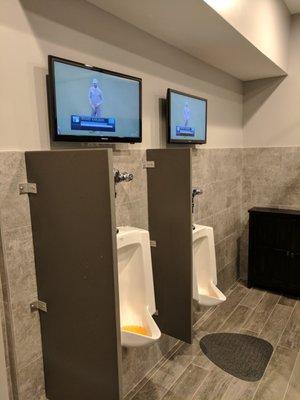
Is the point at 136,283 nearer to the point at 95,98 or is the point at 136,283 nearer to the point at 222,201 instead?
the point at 95,98

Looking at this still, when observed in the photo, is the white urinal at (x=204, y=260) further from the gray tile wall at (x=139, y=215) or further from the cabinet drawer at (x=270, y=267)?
the cabinet drawer at (x=270, y=267)

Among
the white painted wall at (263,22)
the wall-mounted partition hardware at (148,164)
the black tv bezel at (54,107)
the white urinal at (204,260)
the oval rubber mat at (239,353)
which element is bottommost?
the oval rubber mat at (239,353)

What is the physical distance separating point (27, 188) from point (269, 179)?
9.25ft

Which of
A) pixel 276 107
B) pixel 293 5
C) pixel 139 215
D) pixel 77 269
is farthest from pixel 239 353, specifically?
pixel 293 5

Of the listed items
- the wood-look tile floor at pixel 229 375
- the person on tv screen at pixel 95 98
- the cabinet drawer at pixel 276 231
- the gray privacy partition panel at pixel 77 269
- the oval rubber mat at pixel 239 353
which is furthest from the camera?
the cabinet drawer at pixel 276 231

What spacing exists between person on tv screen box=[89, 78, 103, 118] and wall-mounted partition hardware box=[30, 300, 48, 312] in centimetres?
94

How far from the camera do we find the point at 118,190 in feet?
6.19

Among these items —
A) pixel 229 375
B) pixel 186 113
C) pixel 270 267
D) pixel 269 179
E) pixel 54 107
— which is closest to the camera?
pixel 54 107

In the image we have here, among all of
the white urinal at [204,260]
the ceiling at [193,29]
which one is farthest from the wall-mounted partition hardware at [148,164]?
the ceiling at [193,29]

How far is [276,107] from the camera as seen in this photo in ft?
11.0

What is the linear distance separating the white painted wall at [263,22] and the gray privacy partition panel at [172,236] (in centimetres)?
86

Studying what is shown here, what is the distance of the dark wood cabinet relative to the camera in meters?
3.15

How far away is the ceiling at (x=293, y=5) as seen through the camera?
283cm

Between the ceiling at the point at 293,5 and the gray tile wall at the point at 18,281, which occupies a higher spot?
the ceiling at the point at 293,5
